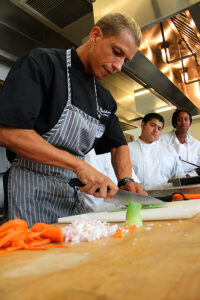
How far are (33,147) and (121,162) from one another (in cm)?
63

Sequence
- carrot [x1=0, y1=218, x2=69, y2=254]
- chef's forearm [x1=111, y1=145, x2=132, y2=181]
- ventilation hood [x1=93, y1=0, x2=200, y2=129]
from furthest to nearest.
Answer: ventilation hood [x1=93, y1=0, x2=200, y2=129]
chef's forearm [x1=111, y1=145, x2=132, y2=181]
carrot [x1=0, y1=218, x2=69, y2=254]

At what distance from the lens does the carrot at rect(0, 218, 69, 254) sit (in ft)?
1.76

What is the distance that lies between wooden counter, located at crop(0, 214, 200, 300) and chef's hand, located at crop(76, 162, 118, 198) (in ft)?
1.04

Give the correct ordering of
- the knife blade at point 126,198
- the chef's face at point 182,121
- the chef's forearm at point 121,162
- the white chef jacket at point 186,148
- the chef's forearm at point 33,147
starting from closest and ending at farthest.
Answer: the chef's forearm at point 33,147 < the knife blade at point 126,198 < the chef's forearm at point 121,162 < the chef's face at point 182,121 < the white chef jacket at point 186,148

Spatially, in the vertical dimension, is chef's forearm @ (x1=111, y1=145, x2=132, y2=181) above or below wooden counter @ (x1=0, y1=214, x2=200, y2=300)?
above

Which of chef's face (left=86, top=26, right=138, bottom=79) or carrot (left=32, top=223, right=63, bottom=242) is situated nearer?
carrot (left=32, top=223, right=63, bottom=242)

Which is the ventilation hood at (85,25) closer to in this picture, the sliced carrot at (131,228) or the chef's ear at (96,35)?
the chef's ear at (96,35)

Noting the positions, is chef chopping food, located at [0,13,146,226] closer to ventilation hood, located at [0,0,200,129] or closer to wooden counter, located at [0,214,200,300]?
wooden counter, located at [0,214,200,300]

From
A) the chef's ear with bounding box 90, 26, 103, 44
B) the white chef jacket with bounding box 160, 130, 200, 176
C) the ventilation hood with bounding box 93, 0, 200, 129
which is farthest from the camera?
the white chef jacket with bounding box 160, 130, 200, 176

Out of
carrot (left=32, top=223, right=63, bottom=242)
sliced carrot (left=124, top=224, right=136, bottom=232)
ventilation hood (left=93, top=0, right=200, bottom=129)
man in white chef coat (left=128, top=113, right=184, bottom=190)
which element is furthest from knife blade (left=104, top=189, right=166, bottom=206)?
man in white chef coat (left=128, top=113, right=184, bottom=190)

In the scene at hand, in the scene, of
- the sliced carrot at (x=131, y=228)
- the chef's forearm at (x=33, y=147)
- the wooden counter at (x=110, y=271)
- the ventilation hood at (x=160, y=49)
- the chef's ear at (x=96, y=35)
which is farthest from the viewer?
the ventilation hood at (x=160, y=49)

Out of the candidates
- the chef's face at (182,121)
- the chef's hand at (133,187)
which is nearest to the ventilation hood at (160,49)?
the chef's face at (182,121)

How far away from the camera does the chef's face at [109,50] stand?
1.08m

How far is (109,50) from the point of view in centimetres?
110
